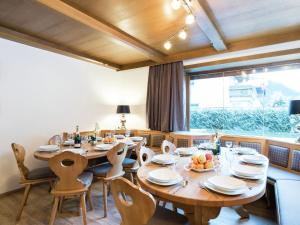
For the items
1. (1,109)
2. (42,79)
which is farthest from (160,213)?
(42,79)

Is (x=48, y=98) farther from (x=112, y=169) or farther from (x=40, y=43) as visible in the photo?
(x=112, y=169)

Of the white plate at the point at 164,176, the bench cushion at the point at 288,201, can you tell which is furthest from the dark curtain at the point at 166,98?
the white plate at the point at 164,176

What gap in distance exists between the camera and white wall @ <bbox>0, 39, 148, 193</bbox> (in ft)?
9.44

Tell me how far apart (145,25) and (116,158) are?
193cm

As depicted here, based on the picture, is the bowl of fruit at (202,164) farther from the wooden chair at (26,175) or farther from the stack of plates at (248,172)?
the wooden chair at (26,175)

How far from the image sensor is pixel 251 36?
3.00m

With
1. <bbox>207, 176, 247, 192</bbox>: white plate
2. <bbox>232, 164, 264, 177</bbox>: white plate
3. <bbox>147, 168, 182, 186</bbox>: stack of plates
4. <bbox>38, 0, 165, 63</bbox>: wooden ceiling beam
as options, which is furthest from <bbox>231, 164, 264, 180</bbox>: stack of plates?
<bbox>38, 0, 165, 63</bbox>: wooden ceiling beam

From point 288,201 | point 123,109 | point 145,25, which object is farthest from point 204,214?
point 123,109

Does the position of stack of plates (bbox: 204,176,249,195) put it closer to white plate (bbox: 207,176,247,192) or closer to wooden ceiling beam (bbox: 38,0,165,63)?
white plate (bbox: 207,176,247,192)

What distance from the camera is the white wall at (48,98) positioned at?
2877 mm

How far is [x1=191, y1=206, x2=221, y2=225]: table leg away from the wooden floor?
38.2 inches

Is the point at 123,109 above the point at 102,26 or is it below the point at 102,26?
below

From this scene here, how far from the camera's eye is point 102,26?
257 centimetres

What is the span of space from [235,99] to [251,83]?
16.5 inches
